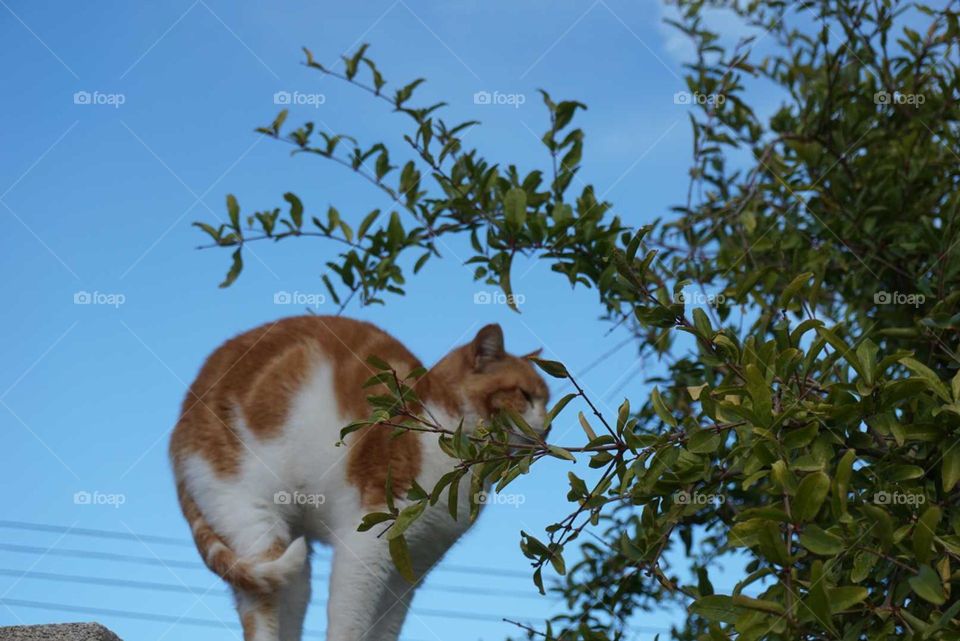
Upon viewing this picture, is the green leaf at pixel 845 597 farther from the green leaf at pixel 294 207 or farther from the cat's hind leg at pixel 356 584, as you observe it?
the green leaf at pixel 294 207

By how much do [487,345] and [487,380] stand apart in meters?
0.12

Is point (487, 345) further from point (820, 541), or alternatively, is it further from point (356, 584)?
point (820, 541)

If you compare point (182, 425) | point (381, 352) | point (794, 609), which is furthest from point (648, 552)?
point (182, 425)

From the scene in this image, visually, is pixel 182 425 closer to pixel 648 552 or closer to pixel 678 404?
pixel 648 552

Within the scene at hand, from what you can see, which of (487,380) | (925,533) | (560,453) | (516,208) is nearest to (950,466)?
(925,533)

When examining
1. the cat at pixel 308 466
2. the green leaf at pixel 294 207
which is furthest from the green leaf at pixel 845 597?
the green leaf at pixel 294 207

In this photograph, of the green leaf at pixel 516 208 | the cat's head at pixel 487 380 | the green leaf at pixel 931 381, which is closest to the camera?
the green leaf at pixel 931 381

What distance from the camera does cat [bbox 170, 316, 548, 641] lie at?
2811 millimetres

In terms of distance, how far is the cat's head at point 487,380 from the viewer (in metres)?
3.16

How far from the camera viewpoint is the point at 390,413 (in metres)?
2.16

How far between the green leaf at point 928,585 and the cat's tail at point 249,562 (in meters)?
1.59

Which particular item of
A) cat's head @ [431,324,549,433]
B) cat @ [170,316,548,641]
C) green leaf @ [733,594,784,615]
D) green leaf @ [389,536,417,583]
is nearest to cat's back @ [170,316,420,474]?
cat @ [170,316,548,641]

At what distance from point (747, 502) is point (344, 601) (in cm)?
160

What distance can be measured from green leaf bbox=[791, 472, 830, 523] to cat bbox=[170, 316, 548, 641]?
138 centimetres
